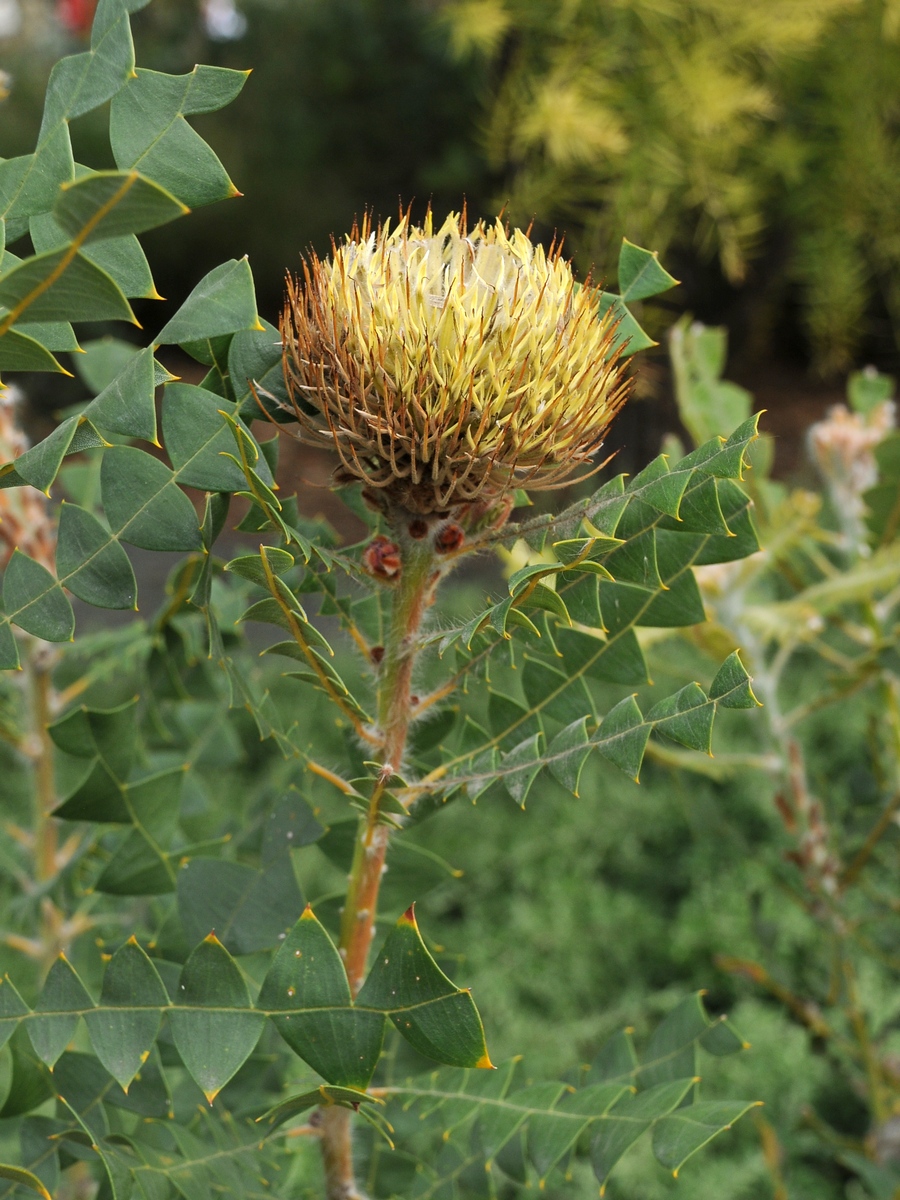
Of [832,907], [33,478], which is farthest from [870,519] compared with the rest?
[33,478]

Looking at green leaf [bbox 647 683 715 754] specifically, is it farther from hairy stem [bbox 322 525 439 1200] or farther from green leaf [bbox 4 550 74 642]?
green leaf [bbox 4 550 74 642]

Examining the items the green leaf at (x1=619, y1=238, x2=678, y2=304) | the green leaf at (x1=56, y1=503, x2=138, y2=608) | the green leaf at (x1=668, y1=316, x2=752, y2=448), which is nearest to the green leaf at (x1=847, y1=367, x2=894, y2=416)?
the green leaf at (x1=668, y1=316, x2=752, y2=448)

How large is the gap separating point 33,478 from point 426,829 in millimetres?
1640

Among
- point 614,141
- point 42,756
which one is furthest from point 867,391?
point 614,141

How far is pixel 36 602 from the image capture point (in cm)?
40

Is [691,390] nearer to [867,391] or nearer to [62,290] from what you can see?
[867,391]

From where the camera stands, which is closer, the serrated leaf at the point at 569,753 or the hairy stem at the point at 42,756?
the serrated leaf at the point at 569,753

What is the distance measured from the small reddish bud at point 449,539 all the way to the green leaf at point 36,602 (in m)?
0.14

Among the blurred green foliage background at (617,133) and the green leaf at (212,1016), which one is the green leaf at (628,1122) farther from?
the blurred green foliage background at (617,133)

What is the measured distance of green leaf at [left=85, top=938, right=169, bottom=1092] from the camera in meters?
0.38

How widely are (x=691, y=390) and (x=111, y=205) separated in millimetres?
606

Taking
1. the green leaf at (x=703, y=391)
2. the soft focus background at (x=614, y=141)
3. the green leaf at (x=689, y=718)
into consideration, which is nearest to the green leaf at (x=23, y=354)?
the green leaf at (x=689, y=718)

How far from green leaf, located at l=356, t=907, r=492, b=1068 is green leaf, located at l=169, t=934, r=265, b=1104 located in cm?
5

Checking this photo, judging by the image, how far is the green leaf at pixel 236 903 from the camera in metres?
0.47
